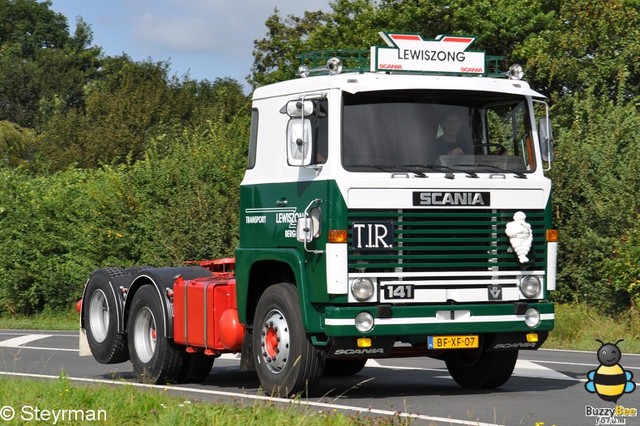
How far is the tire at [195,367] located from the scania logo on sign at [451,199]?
12.5 feet

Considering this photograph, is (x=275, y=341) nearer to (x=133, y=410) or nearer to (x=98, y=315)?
(x=133, y=410)

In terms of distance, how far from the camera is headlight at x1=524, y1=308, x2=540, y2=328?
12547 millimetres

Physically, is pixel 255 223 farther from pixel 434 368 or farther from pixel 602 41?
pixel 602 41

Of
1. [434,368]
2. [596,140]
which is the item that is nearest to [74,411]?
[434,368]

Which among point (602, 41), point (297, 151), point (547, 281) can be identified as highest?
point (602, 41)

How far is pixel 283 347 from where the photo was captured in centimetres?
1247

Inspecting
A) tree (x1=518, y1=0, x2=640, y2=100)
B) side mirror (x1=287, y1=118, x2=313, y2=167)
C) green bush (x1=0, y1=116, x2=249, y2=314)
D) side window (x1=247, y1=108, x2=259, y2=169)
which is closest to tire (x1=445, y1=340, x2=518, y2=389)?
side mirror (x1=287, y1=118, x2=313, y2=167)

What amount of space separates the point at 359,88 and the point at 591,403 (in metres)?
3.54

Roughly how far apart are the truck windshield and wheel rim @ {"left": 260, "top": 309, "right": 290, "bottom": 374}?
165 centimetres

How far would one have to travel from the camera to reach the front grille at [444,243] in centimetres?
1197

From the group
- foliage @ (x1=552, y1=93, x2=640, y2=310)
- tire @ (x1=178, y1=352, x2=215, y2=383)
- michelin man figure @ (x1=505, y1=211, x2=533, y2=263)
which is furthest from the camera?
foliage @ (x1=552, y1=93, x2=640, y2=310)

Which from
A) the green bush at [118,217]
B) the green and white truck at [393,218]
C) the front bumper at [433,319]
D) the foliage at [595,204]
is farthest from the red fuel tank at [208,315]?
the green bush at [118,217]

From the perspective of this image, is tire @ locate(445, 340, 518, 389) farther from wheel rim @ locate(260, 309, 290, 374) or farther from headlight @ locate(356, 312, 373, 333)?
wheel rim @ locate(260, 309, 290, 374)

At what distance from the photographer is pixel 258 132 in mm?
13398
